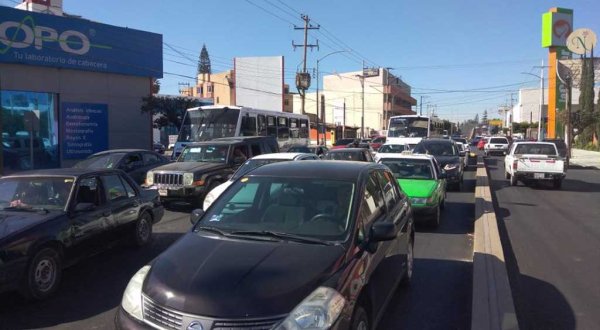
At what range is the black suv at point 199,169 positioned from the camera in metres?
11.9

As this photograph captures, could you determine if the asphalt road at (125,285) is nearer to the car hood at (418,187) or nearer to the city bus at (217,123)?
the car hood at (418,187)

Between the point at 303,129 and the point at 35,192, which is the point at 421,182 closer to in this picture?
the point at 35,192

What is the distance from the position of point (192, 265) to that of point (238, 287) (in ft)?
1.66

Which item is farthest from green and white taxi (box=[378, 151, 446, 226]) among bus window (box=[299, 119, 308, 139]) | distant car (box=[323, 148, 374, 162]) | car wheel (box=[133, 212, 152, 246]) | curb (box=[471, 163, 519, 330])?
bus window (box=[299, 119, 308, 139])

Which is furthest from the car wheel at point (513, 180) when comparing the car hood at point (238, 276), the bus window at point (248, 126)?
the car hood at point (238, 276)

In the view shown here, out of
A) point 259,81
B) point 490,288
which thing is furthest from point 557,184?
point 259,81

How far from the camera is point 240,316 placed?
3.01 meters

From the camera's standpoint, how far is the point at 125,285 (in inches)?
245

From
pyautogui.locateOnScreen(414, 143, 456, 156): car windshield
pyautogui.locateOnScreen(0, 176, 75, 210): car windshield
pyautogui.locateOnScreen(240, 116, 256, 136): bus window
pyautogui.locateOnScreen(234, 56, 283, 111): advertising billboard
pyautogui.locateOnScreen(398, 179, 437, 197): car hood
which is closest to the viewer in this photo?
pyautogui.locateOnScreen(0, 176, 75, 210): car windshield

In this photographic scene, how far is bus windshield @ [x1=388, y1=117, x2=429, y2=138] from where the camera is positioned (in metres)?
32.2

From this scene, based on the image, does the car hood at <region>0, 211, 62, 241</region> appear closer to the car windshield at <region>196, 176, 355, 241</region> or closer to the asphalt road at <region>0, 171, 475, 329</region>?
the asphalt road at <region>0, 171, 475, 329</region>

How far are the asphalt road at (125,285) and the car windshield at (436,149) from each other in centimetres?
1008

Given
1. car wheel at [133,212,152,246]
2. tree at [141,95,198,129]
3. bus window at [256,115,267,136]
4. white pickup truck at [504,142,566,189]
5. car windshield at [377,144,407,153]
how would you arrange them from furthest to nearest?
tree at [141,95,198,129] < car windshield at [377,144,407,153] < bus window at [256,115,267,136] < white pickup truck at [504,142,566,189] < car wheel at [133,212,152,246]

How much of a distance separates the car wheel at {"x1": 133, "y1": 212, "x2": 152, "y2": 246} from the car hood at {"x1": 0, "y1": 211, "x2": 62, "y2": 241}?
6.54 feet
